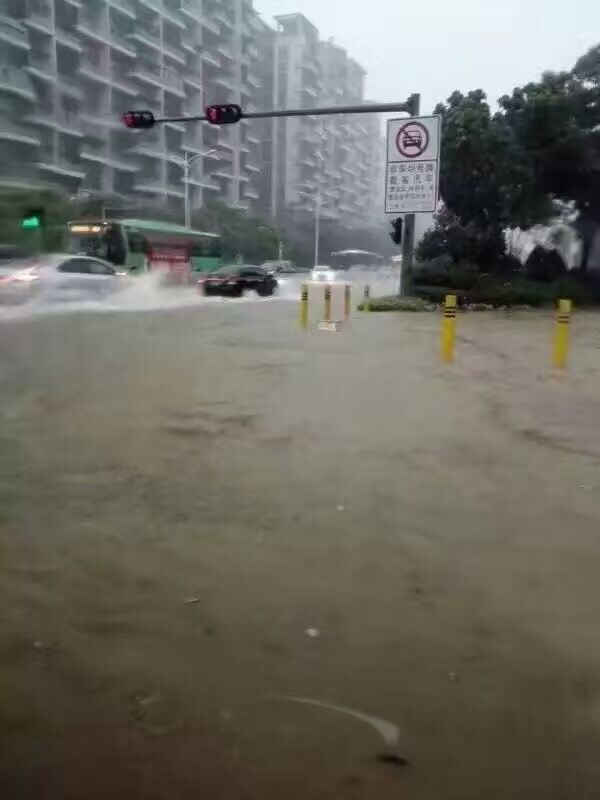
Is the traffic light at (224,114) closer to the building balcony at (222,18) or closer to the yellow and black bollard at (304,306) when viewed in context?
the building balcony at (222,18)

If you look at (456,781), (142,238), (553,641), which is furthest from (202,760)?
(142,238)

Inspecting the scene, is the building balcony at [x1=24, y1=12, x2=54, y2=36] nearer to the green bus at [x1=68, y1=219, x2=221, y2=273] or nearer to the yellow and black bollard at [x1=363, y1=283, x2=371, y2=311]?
the green bus at [x1=68, y1=219, x2=221, y2=273]

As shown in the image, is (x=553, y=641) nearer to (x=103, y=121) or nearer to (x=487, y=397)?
(x=103, y=121)

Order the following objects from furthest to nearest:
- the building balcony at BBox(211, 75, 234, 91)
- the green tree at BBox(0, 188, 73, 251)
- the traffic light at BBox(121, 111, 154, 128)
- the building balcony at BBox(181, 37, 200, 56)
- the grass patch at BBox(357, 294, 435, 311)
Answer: the grass patch at BBox(357, 294, 435, 311), the building balcony at BBox(211, 75, 234, 91), the building balcony at BBox(181, 37, 200, 56), the traffic light at BBox(121, 111, 154, 128), the green tree at BBox(0, 188, 73, 251)

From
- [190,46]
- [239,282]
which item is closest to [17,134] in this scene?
[190,46]

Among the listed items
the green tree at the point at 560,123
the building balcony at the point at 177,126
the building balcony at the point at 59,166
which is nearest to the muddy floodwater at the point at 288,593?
the building balcony at the point at 59,166

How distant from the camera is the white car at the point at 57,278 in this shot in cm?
398

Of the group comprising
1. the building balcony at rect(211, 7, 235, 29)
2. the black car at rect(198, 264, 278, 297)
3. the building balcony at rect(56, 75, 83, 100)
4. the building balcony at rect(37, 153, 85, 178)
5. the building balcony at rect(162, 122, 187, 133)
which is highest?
the building balcony at rect(211, 7, 235, 29)

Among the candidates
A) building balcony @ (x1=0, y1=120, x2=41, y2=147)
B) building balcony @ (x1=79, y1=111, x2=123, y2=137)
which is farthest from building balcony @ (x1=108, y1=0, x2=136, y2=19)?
building balcony @ (x1=0, y1=120, x2=41, y2=147)

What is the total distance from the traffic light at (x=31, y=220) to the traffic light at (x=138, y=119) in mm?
1320

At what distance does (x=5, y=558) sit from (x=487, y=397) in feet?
15.5

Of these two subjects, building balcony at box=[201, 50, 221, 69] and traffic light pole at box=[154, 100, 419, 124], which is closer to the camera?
building balcony at box=[201, 50, 221, 69]

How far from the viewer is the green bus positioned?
4523 millimetres

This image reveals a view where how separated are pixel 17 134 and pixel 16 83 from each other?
224 millimetres
